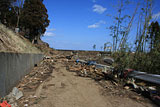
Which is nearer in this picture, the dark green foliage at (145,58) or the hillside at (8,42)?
the dark green foliage at (145,58)

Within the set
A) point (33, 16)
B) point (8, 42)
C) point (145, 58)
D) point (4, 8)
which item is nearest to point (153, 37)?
point (145, 58)

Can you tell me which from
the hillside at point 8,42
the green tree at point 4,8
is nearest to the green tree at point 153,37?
the hillside at point 8,42

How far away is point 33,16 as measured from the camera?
2622 cm

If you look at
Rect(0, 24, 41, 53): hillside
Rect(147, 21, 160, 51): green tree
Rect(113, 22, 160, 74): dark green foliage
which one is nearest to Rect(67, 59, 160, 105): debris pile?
Rect(113, 22, 160, 74): dark green foliage

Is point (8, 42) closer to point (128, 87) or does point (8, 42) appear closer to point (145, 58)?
point (128, 87)

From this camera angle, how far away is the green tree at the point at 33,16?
84.4 ft

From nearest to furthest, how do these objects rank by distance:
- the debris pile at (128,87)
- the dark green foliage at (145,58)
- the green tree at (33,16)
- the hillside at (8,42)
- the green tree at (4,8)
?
1. the debris pile at (128,87)
2. the dark green foliage at (145,58)
3. the hillside at (8,42)
4. the green tree at (4,8)
5. the green tree at (33,16)

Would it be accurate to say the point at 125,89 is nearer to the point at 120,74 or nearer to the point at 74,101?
the point at 120,74

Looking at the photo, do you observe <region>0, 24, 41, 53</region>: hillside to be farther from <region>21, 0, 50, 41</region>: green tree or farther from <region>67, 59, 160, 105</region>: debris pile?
<region>21, 0, 50, 41</region>: green tree

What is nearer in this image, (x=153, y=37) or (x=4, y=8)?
(x=153, y=37)

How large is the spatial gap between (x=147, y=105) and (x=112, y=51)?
284cm

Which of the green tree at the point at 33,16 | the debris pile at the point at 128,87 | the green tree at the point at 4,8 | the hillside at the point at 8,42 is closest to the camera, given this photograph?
the debris pile at the point at 128,87

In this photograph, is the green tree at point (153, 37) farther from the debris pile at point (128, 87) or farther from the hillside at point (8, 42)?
the hillside at point (8, 42)

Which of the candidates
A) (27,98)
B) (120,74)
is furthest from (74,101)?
(120,74)
